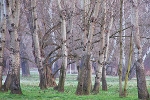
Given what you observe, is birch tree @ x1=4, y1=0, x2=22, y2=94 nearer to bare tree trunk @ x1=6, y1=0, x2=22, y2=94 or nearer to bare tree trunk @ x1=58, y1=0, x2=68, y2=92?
bare tree trunk @ x1=6, y1=0, x2=22, y2=94

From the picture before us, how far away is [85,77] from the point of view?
20016mm

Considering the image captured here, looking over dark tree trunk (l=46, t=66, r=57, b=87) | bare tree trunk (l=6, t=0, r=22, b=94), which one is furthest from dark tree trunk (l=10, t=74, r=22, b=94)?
dark tree trunk (l=46, t=66, r=57, b=87)

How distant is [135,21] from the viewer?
17.3 metres

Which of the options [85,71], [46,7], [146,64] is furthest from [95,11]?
[146,64]

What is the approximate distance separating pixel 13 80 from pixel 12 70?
480 mm

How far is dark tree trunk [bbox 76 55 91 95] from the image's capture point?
785 inches

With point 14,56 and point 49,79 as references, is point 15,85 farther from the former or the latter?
point 49,79

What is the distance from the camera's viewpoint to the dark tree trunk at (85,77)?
19.9 meters

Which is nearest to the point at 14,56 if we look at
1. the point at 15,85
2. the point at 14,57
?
the point at 14,57

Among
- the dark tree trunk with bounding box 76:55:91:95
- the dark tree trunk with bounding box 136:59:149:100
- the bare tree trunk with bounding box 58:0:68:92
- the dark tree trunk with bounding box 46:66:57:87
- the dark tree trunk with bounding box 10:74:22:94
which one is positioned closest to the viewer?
the dark tree trunk with bounding box 136:59:149:100

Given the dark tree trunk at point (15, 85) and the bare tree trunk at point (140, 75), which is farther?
the dark tree trunk at point (15, 85)

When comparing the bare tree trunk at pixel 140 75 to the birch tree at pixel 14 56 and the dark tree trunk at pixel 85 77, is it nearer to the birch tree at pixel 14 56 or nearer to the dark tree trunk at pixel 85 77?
the dark tree trunk at pixel 85 77

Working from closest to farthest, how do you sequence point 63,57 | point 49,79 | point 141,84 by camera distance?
point 141,84 → point 63,57 → point 49,79

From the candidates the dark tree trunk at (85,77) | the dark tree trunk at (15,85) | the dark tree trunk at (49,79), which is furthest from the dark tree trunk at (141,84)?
the dark tree trunk at (49,79)
